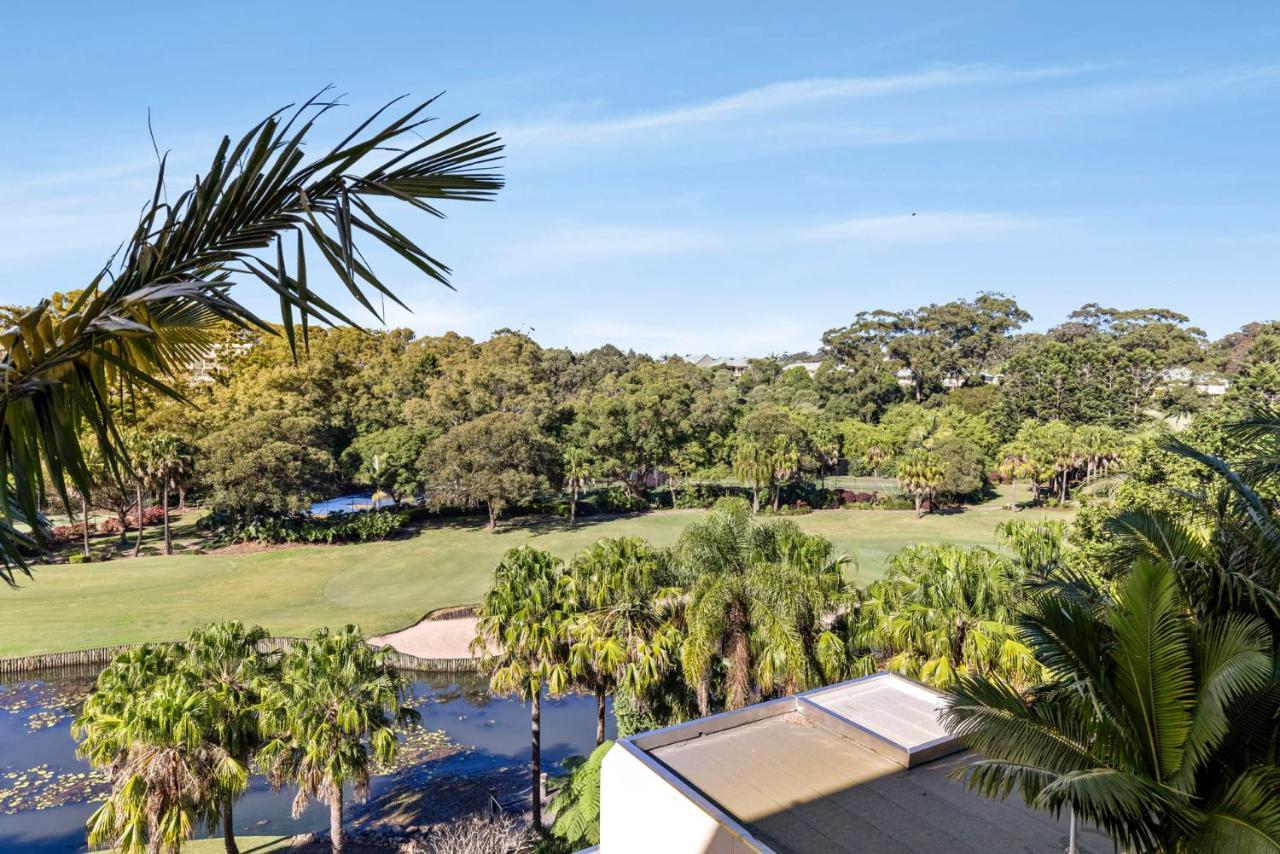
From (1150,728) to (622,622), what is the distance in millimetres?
11829

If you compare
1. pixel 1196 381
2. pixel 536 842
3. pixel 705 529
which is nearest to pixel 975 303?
pixel 1196 381

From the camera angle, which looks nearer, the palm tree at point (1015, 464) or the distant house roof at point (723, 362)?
the palm tree at point (1015, 464)

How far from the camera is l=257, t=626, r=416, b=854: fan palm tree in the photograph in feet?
42.5

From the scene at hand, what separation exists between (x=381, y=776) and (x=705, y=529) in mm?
9674

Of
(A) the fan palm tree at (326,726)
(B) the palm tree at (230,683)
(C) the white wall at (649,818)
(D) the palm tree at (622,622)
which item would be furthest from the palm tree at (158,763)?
(C) the white wall at (649,818)

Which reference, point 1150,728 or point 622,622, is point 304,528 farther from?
point 1150,728

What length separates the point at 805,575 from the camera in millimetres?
16859

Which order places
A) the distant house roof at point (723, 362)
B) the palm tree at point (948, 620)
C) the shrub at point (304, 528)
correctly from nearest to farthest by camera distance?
1. the palm tree at point (948, 620)
2. the shrub at point (304, 528)
3. the distant house roof at point (723, 362)

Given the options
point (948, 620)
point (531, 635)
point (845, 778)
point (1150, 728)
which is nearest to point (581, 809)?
point (531, 635)

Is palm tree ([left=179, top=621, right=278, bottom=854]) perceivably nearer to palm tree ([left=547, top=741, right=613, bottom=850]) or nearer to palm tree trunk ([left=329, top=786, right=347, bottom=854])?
palm tree trunk ([left=329, top=786, right=347, bottom=854])

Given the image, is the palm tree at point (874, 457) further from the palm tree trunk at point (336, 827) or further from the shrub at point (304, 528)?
the palm tree trunk at point (336, 827)

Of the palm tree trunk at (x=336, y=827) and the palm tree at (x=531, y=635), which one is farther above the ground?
the palm tree at (x=531, y=635)

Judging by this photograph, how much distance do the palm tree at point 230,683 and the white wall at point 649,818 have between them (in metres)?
6.95

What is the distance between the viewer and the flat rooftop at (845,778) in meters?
7.86
